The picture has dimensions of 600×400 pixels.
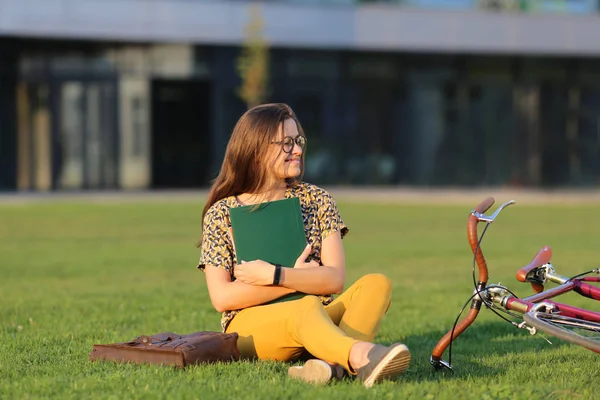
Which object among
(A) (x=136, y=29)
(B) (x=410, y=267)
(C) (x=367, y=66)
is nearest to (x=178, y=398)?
(B) (x=410, y=267)

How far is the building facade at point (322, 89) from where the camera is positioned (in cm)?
3453

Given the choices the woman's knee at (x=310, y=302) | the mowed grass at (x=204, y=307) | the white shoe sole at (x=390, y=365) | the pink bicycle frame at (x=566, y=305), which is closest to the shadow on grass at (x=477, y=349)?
the mowed grass at (x=204, y=307)

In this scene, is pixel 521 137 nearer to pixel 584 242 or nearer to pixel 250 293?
pixel 584 242

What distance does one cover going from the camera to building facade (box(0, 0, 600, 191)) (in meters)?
34.5

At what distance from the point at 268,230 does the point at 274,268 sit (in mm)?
251

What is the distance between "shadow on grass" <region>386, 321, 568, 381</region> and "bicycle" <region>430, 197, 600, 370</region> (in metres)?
0.16

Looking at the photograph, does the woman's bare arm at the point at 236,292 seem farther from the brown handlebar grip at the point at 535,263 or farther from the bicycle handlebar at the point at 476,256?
the brown handlebar grip at the point at 535,263

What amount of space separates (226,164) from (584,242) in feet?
38.6

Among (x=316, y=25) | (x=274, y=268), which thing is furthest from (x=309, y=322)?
(x=316, y=25)

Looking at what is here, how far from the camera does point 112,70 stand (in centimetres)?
3494

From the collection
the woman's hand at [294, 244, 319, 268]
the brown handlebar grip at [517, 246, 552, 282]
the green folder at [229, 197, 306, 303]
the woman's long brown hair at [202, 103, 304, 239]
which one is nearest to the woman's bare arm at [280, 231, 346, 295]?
the woman's hand at [294, 244, 319, 268]

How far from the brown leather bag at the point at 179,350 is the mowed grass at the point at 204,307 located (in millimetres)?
66

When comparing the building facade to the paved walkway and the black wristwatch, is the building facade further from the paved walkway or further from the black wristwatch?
the black wristwatch

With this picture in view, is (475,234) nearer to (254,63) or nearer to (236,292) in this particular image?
(236,292)
